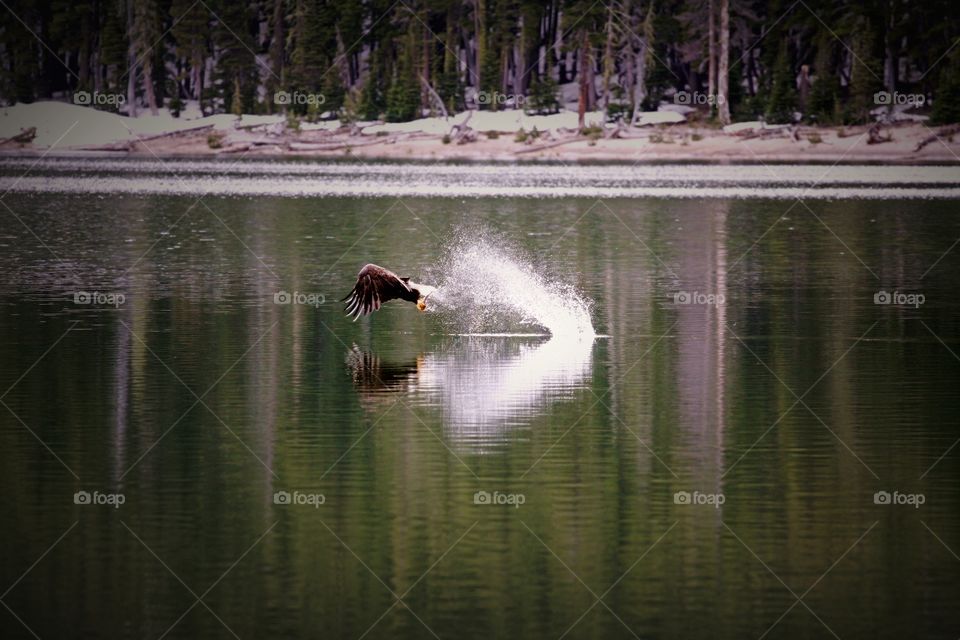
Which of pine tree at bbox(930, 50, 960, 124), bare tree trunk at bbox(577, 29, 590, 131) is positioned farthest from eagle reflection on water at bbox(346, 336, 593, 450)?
bare tree trunk at bbox(577, 29, 590, 131)

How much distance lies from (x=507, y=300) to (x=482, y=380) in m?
6.80

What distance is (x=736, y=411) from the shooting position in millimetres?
19375

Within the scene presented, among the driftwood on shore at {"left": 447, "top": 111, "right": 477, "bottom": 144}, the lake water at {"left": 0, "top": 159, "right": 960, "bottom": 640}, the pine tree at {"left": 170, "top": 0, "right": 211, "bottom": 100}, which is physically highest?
the pine tree at {"left": 170, "top": 0, "right": 211, "bottom": 100}

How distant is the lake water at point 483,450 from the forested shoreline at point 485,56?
67.5 metres

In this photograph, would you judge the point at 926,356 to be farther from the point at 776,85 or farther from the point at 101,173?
the point at 776,85

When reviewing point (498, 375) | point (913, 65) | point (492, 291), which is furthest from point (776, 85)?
point (498, 375)

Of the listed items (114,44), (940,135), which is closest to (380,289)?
(940,135)

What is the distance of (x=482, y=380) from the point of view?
21188mm

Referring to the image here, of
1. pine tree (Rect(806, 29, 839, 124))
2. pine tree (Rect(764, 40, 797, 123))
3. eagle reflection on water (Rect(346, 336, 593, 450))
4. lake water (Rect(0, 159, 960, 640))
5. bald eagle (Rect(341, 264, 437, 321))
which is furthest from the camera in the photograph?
pine tree (Rect(764, 40, 797, 123))

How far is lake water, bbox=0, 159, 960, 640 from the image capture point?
1277cm

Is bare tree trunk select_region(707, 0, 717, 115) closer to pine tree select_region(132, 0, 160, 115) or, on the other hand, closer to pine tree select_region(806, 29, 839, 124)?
pine tree select_region(806, 29, 839, 124)

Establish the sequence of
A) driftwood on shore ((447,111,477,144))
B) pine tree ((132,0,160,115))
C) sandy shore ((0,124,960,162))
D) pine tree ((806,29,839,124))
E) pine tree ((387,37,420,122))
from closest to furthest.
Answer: sandy shore ((0,124,960,162)) → driftwood on shore ((447,111,477,144)) → pine tree ((806,29,839,124)) → pine tree ((387,37,420,122)) → pine tree ((132,0,160,115))

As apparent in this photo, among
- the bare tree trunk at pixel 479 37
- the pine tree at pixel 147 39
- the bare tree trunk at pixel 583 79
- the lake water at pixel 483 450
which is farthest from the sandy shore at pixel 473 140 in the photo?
the lake water at pixel 483 450

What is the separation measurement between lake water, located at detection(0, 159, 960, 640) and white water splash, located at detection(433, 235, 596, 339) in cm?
8
